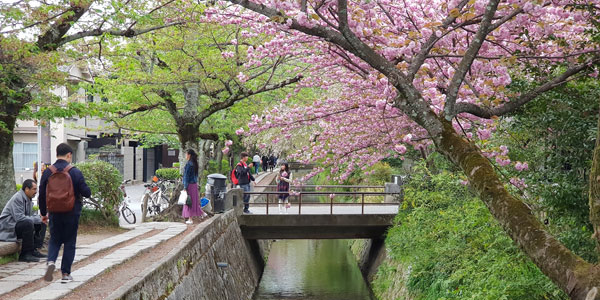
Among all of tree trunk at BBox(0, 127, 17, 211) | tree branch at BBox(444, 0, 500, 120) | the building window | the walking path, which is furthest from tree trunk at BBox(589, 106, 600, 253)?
the building window

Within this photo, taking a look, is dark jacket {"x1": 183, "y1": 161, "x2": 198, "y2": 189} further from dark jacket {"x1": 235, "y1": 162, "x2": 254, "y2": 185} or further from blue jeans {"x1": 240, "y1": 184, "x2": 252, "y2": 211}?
blue jeans {"x1": 240, "y1": 184, "x2": 252, "y2": 211}

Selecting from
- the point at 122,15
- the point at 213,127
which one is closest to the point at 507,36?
the point at 122,15

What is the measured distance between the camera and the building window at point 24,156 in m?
31.3

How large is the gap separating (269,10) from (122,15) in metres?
4.39

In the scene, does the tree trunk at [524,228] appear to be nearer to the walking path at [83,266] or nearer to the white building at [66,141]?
the walking path at [83,266]

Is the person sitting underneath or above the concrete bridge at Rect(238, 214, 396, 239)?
above

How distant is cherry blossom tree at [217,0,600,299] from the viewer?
553 centimetres

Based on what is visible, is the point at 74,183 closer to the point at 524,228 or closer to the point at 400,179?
the point at 524,228

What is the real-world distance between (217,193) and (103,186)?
371 cm

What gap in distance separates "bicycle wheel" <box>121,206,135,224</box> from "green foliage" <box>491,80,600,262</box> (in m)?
10.9

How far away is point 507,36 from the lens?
834 cm

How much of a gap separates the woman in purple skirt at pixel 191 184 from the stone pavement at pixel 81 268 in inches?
58.3

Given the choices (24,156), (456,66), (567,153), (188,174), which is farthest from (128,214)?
(24,156)

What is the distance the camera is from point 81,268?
8.47m
